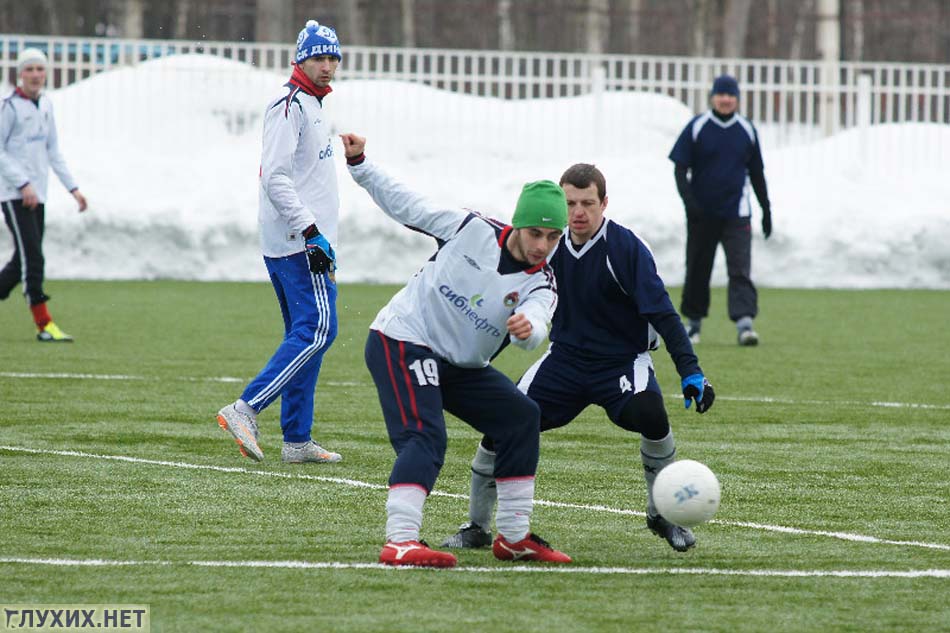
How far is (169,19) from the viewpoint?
180 feet

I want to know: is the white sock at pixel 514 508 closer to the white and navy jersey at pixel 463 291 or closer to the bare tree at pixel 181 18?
the white and navy jersey at pixel 463 291

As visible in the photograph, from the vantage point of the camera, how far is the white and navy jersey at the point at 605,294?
6812mm

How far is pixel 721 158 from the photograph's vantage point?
15062mm

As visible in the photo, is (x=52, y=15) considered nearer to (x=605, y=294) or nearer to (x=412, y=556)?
(x=605, y=294)

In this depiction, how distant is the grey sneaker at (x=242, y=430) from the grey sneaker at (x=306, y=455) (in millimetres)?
271

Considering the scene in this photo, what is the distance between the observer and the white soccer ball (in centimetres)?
623

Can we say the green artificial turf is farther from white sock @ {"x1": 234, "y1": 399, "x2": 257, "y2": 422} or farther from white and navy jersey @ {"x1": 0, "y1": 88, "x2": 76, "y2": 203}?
white and navy jersey @ {"x1": 0, "y1": 88, "x2": 76, "y2": 203}

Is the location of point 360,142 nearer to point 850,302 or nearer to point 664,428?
point 664,428

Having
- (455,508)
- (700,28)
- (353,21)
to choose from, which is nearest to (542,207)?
(455,508)

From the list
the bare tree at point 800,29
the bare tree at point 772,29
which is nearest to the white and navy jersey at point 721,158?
the bare tree at point 800,29

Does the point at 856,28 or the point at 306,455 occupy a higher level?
the point at 856,28

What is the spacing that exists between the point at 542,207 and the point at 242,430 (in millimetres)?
2659

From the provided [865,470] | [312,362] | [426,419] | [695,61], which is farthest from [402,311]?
[695,61]

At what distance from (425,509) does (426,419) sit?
1.10 metres
